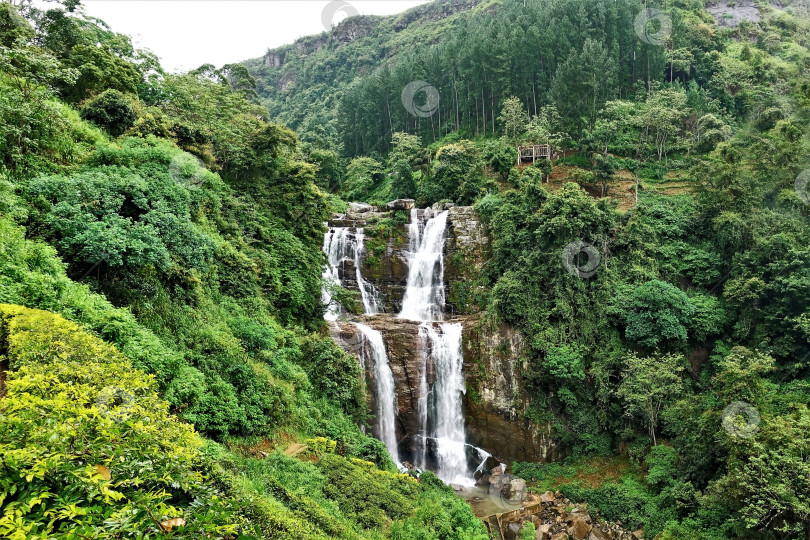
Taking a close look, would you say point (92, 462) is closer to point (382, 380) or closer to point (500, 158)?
point (382, 380)

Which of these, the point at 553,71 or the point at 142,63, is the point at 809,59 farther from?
the point at 142,63

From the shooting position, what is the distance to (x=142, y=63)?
22344mm

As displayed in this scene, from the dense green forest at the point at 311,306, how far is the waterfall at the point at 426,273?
1449mm

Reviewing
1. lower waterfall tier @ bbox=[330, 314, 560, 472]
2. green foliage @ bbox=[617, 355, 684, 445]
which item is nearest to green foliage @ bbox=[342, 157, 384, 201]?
lower waterfall tier @ bbox=[330, 314, 560, 472]

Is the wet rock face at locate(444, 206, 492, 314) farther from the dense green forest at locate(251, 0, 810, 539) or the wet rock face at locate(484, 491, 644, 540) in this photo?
the wet rock face at locate(484, 491, 644, 540)

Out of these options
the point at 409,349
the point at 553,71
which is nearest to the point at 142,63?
the point at 409,349

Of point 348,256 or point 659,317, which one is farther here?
point 348,256

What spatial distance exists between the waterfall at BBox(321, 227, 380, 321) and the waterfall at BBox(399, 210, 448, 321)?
183 centimetres

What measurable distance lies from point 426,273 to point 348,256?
4506 mm

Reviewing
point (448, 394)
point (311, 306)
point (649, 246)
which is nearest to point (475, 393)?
point (448, 394)

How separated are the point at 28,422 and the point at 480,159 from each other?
2940 cm

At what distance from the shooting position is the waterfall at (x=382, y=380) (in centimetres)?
2039

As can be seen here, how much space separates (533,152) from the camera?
106 ft

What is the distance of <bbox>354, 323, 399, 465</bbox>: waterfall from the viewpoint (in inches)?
803
